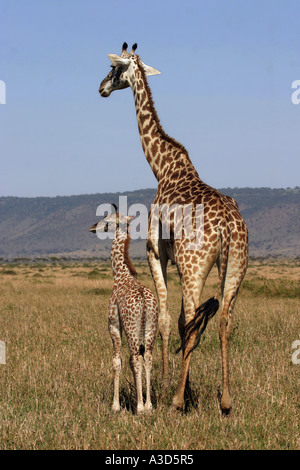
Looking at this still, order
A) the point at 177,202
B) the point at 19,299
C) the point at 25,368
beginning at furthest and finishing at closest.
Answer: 1. the point at 19,299
2. the point at 25,368
3. the point at 177,202

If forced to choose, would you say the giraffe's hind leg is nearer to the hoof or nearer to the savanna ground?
the savanna ground


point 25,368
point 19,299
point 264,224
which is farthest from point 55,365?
point 264,224

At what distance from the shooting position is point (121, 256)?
23.2ft

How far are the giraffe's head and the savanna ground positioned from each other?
374 cm

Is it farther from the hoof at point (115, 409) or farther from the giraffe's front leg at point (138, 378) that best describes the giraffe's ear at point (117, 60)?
the hoof at point (115, 409)

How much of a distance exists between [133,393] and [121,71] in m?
4.17

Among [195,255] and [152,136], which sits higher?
[152,136]

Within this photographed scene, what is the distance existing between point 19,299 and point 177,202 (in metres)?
12.8

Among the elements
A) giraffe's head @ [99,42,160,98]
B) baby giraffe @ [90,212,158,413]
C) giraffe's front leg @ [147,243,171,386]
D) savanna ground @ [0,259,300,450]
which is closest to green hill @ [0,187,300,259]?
savanna ground @ [0,259,300,450]

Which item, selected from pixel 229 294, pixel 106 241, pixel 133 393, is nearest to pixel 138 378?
pixel 133 393

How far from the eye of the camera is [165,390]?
21.9ft

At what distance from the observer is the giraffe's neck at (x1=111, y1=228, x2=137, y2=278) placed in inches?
275

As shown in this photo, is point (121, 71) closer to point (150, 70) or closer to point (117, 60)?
point (117, 60)

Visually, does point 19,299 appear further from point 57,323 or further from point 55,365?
point 55,365
